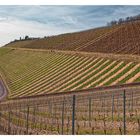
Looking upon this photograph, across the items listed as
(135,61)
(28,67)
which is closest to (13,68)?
(28,67)

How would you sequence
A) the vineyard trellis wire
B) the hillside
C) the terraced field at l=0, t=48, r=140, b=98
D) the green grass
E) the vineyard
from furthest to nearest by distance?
the hillside, the terraced field at l=0, t=48, r=140, b=98, the green grass, the vineyard, the vineyard trellis wire

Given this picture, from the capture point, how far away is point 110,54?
2515 inches

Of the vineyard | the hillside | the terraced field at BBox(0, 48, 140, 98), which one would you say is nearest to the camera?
the vineyard

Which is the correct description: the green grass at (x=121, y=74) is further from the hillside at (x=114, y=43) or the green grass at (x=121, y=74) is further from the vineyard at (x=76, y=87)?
the hillside at (x=114, y=43)

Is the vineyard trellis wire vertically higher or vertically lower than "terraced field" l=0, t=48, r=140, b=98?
lower

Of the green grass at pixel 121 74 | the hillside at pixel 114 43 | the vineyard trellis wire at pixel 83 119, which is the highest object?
the hillside at pixel 114 43

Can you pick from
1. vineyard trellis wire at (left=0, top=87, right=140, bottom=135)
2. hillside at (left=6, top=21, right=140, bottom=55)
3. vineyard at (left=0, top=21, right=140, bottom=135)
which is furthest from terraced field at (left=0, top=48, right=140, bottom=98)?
vineyard trellis wire at (left=0, top=87, right=140, bottom=135)

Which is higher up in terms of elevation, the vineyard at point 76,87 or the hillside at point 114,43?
the hillside at point 114,43

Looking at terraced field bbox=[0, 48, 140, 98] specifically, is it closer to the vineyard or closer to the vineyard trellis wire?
the vineyard

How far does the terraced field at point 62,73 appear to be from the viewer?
53.5 metres

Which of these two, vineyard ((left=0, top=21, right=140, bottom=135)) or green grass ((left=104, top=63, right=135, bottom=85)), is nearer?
vineyard ((left=0, top=21, right=140, bottom=135))

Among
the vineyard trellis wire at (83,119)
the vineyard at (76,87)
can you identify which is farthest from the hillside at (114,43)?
the vineyard trellis wire at (83,119)

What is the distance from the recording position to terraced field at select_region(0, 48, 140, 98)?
2105 inches
